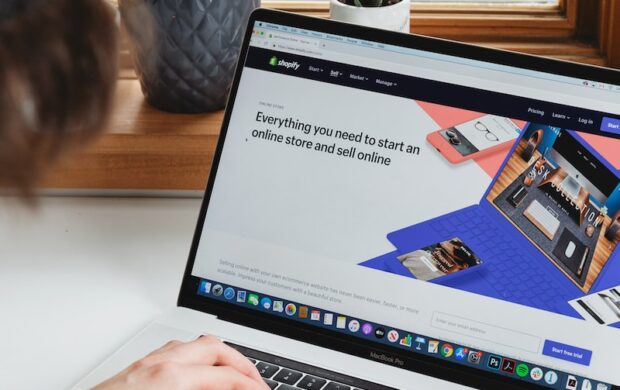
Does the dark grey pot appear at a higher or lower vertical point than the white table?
higher

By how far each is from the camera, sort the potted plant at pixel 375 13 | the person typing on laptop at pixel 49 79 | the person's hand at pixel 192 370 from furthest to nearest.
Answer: the potted plant at pixel 375 13, the person's hand at pixel 192 370, the person typing on laptop at pixel 49 79

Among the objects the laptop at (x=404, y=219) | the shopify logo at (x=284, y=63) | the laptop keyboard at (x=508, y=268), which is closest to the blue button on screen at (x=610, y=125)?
the laptop at (x=404, y=219)

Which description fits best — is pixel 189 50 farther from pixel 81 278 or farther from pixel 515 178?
pixel 515 178

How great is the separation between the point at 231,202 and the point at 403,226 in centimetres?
18

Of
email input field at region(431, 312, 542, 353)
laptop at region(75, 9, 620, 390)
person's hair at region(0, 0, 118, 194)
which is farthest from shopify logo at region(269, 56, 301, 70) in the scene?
person's hair at region(0, 0, 118, 194)

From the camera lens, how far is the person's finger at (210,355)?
0.82 metres

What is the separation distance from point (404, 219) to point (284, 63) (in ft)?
0.64

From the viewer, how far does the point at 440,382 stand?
881 mm

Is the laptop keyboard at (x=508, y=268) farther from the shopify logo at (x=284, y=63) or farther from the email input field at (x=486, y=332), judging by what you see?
the shopify logo at (x=284, y=63)

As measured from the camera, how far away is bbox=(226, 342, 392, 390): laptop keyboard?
0.87 metres

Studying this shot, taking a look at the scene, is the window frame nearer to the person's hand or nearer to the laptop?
the laptop

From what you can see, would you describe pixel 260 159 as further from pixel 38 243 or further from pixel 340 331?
→ pixel 38 243

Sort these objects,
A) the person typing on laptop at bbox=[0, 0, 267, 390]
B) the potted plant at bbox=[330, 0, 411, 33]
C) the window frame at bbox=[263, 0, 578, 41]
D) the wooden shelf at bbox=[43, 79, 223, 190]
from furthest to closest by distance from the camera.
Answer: the window frame at bbox=[263, 0, 578, 41] → the wooden shelf at bbox=[43, 79, 223, 190] → the potted plant at bbox=[330, 0, 411, 33] → the person typing on laptop at bbox=[0, 0, 267, 390]

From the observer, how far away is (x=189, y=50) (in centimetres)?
111
